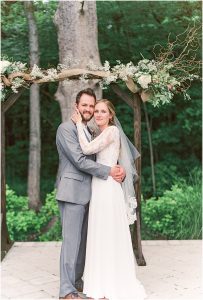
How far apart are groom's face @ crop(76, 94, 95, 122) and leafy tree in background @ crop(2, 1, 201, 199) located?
5.56 m

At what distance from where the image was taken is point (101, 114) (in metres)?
5.36

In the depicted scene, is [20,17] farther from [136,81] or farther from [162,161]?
[136,81]

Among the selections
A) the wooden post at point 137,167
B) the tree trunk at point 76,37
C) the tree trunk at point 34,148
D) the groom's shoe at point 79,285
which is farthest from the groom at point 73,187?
the tree trunk at point 34,148

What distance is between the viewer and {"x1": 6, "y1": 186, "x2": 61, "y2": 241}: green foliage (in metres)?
8.98

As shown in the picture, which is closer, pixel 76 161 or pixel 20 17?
pixel 76 161

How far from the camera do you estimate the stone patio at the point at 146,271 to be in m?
5.71

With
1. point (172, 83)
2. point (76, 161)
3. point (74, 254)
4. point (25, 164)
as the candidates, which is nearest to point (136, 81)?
point (172, 83)

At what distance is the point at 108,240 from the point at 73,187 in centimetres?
64

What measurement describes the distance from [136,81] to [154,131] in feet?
19.1

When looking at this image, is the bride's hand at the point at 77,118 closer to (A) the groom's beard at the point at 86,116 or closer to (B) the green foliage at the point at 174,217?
(A) the groom's beard at the point at 86,116

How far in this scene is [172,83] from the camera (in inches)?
243

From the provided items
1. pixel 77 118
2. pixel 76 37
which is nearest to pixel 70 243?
pixel 77 118

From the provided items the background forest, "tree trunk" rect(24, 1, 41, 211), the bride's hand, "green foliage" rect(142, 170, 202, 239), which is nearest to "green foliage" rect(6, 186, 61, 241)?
the background forest

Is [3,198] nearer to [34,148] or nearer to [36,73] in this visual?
[36,73]
